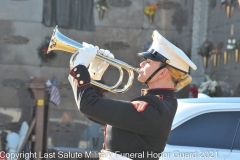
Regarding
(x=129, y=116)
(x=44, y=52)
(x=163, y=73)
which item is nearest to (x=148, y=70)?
(x=163, y=73)

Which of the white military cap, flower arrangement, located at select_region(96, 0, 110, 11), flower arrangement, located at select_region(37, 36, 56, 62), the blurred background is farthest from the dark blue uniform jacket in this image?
flower arrangement, located at select_region(96, 0, 110, 11)

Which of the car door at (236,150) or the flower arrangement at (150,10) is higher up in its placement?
the flower arrangement at (150,10)

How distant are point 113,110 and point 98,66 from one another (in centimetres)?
53

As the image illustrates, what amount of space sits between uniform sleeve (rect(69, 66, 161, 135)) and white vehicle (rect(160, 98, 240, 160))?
173 cm

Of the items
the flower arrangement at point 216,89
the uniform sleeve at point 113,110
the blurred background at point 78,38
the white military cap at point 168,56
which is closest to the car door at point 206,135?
the white military cap at point 168,56

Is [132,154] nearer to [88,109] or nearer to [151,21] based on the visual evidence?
[88,109]

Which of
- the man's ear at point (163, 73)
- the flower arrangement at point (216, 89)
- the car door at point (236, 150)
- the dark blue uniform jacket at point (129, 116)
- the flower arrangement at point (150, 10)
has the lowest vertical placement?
the car door at point (236, 150)

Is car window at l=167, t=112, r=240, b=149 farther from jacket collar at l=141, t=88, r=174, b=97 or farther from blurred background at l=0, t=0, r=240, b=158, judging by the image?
→ blurred background at l=0, t=0, r=240, b=158

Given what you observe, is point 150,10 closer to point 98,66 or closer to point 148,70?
point 98,66

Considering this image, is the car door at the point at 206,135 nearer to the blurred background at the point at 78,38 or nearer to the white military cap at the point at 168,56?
the white military cap at the point at 168,56

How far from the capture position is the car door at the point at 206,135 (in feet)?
15.0

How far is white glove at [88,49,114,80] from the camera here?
126 inches

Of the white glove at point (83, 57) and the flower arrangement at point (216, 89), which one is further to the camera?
the flower arrangement at point (216, 89)

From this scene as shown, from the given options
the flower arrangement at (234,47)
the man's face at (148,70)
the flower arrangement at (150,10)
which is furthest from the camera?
the flower arrangement at (150,10)
